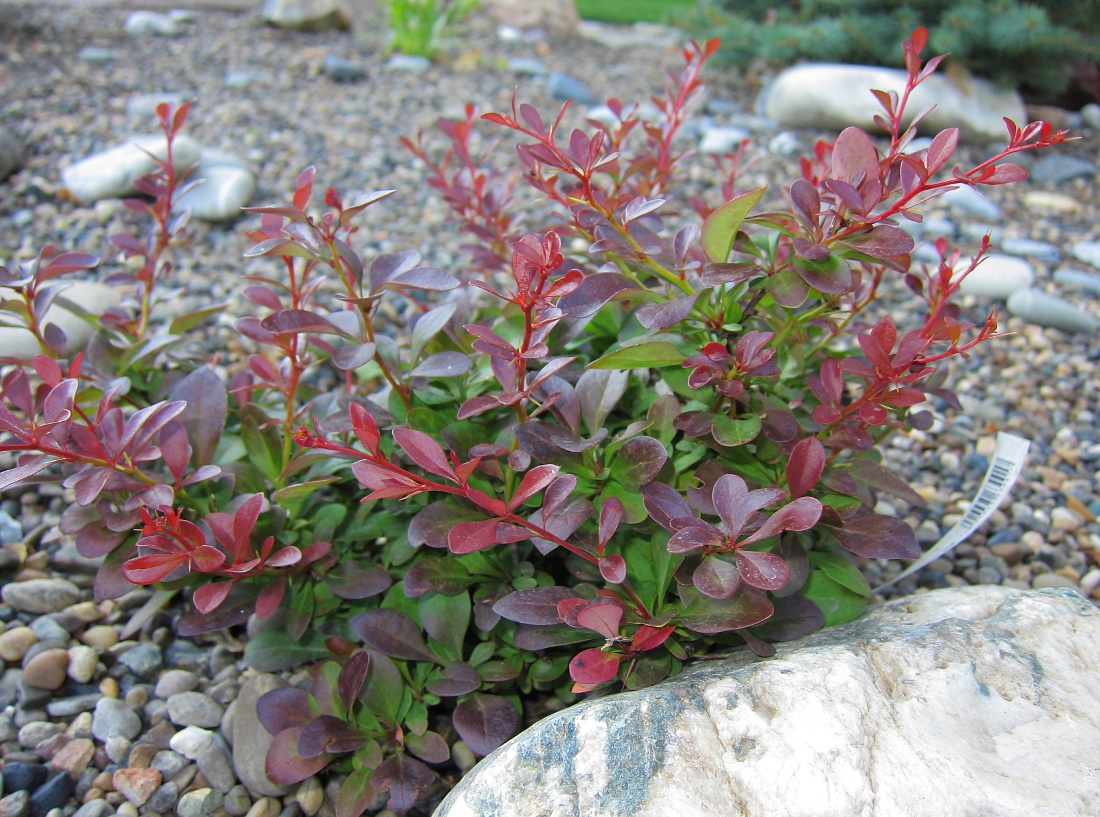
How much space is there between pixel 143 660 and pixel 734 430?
1.29 meters

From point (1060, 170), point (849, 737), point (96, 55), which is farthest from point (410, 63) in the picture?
point (849, 737)

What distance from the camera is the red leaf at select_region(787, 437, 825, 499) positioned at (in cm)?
124

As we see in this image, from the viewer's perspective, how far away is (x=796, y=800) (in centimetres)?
100

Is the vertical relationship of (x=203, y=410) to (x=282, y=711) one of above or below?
above

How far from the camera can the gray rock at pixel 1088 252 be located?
10.4ft

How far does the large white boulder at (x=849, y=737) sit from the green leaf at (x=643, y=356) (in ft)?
1.60

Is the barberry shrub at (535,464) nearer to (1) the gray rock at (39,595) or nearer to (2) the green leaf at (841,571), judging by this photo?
(2) the green leaf at (841,571)

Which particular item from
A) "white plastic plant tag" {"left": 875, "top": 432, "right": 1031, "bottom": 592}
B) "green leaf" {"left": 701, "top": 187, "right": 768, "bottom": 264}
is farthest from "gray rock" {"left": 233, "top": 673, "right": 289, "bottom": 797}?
"white plastic plant tag" {"left": 875, "top": 432, "right": 1031, "bottom": 592}

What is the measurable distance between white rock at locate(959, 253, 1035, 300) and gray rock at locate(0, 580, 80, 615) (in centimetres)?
290

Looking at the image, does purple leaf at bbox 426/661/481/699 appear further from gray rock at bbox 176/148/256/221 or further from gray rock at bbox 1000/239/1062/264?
gray rock at bbox 1000/239/1062/264

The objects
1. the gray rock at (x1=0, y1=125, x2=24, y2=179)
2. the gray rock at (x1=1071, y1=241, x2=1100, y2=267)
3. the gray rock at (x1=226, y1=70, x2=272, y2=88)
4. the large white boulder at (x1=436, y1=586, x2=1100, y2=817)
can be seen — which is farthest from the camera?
the gray rock at (x1=226, y1=70, x2=272, y2=88)

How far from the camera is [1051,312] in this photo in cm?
273

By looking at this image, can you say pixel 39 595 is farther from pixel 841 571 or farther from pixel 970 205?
pixel 970 205

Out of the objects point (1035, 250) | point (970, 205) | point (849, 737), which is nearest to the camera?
point (849, 737)
